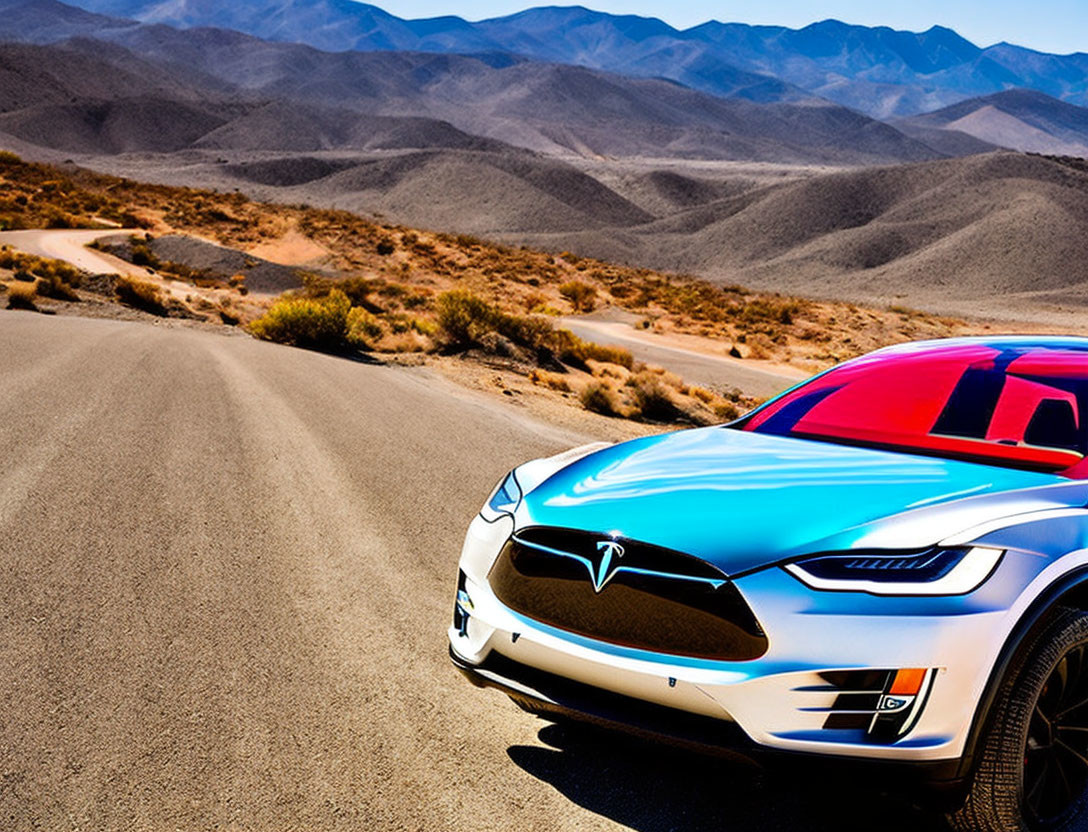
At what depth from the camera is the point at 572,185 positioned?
386ft

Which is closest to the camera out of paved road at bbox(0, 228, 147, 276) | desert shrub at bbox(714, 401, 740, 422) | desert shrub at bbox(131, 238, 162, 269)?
desert shrub at bbox(714, 401, 740, 422)

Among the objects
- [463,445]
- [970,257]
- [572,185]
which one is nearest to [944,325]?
[970,257]

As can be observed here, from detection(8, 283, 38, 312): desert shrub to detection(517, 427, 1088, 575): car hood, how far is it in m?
20.3

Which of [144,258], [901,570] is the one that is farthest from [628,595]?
[144,258]

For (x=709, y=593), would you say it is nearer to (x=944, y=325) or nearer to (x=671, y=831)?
(x=671, y=831)

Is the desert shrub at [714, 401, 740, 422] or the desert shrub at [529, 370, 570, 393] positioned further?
the desert shrub at [714, 401, 740, 422]

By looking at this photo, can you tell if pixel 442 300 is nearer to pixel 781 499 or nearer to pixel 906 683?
pixel 781 499

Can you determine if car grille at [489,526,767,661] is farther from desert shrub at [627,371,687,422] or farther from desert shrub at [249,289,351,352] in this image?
desert shrub at [249,289,351,352]

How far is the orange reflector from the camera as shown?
9.07ft

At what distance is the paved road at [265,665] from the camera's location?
10.8ft

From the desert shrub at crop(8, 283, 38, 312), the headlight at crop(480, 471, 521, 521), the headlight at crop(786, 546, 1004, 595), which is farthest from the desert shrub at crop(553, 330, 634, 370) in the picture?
the headlight at crop(786, 546, 1004, 595)

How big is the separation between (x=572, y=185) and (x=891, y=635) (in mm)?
118623

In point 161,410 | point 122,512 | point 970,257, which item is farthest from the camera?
point 970,257

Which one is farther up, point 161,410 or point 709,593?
point 709,593
